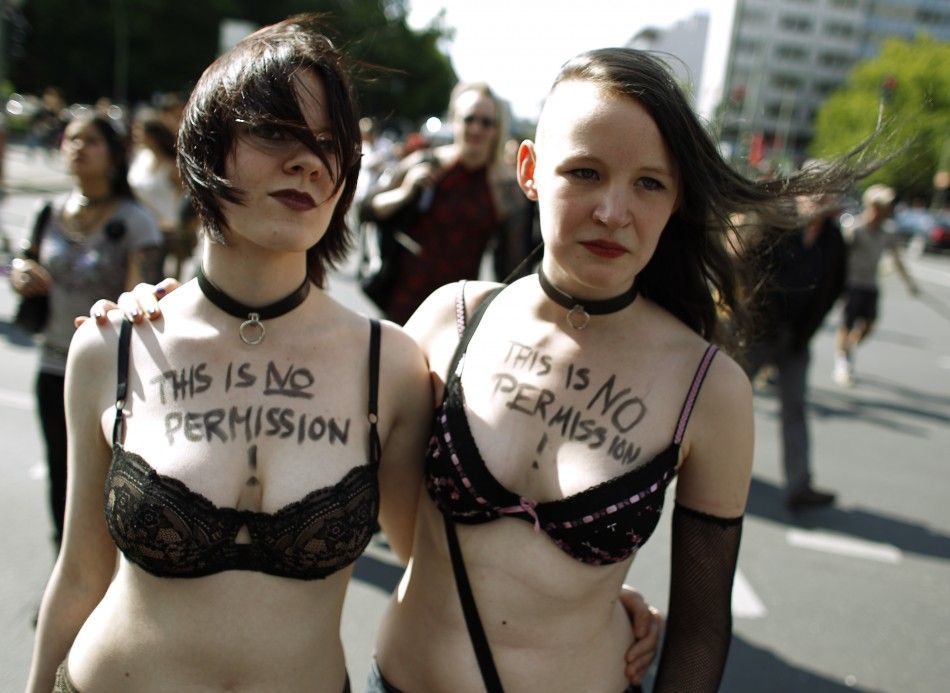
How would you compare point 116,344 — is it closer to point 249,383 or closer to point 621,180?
point 249,383

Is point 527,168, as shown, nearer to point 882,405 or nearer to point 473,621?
point 473,621

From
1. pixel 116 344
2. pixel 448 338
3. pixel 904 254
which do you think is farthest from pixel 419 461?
pixel 904 254

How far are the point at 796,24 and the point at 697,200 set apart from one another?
102 m

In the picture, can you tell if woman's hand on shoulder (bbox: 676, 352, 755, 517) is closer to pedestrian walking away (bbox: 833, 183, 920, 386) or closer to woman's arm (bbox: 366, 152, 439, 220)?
woman's arm (bbox: 366, 152, 439, 220)

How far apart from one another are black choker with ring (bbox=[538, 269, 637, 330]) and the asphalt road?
2.21 meters

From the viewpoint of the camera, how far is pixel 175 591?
1.53 meters

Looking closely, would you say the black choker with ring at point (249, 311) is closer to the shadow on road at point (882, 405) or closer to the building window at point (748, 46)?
the shadow on road at point (882, 405)

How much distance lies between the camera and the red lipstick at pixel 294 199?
4.96 feet

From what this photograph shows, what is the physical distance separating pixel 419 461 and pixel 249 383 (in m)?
0.38

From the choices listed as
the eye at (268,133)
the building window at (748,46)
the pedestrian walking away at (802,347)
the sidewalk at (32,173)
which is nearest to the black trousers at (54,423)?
the eye at (268,133)

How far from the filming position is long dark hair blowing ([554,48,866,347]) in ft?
5.10

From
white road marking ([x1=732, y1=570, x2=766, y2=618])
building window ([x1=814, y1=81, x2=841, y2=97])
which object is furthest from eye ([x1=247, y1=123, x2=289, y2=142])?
building window ([x1=814, y1=81, x2=841, y2=97])

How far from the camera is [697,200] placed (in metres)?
1.67

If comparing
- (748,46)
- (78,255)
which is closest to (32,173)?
(78,255)
